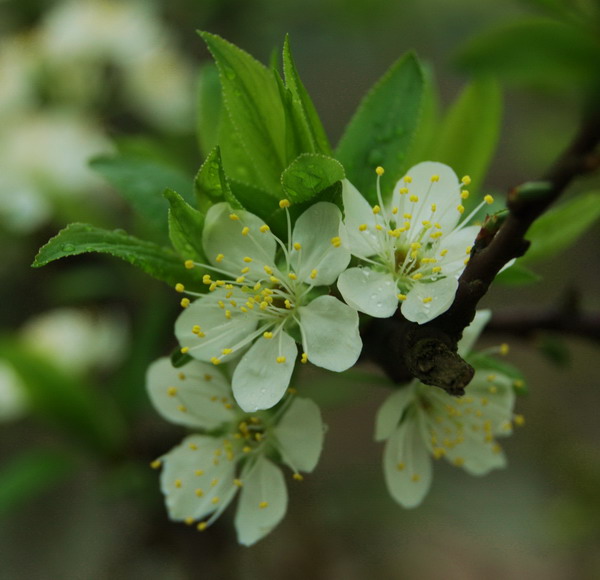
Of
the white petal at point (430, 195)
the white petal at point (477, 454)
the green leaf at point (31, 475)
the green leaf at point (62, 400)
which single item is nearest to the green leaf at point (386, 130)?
the white petal at point (430, 195)

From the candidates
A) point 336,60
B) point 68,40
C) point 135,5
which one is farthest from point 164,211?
point 336,60

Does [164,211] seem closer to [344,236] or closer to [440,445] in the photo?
[344,236]

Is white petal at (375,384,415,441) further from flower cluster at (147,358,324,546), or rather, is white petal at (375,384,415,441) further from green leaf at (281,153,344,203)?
green leaf at (281,153,344,203)

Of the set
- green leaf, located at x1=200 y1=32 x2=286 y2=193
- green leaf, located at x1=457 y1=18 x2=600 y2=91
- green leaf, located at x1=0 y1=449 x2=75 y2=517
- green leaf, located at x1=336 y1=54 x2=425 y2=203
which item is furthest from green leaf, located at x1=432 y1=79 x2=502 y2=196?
green leaf, located at x1=0 y1=449 x2=75 y2=517

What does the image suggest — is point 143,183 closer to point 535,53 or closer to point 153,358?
point 535,53

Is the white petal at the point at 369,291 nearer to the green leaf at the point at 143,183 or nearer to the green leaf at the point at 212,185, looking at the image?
the green leaf at the point at 212,185
